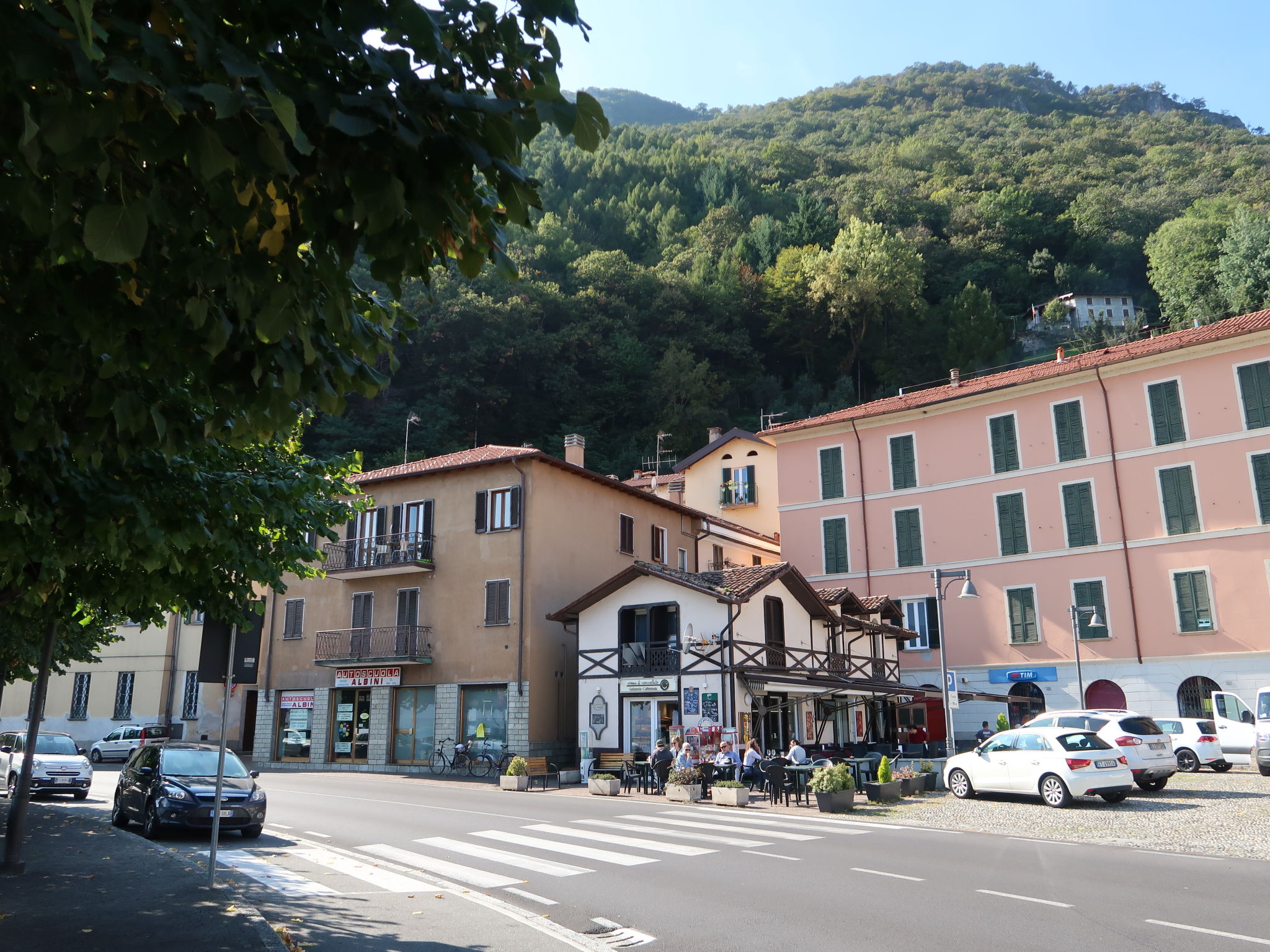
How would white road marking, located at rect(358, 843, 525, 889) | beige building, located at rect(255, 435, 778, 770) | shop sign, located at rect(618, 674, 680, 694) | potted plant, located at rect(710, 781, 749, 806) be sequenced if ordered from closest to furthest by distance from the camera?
white road marking, located at rect(358, 843, 525, 889) < potted plant, located at rect(710, 781, 749, 806) < shop sign, located at rect(618, 674, 680, 694) < beige building, located at rect(255, 435, 778, 770)

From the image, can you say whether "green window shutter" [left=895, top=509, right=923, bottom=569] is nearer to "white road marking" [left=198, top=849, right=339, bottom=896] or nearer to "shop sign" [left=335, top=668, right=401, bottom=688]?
"shop sign" [left=335, top=668, right=401, bottom=688]

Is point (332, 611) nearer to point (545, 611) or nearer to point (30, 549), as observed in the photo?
point (545, 611)

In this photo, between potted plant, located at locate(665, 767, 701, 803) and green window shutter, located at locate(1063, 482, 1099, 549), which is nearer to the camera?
potted plant, located at locate(665, 767, 701, 803)

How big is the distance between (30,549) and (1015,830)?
14.5 metres

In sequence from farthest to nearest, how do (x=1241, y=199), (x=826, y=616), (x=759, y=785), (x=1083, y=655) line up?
1. (x=1241, y=199)
2. (x=1083, y=655)
3. (x=826, y=616)
4. (x=759, y=785)

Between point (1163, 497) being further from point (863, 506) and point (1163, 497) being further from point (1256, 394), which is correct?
point (863, 506)

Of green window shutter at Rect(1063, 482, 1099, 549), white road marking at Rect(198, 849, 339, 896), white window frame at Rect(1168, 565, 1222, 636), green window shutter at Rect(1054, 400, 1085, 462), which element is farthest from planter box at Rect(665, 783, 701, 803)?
green window shutter at Rect(1054, 400, 1085, 462)

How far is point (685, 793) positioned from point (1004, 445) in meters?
22.1

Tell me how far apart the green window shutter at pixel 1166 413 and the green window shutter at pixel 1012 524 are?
203 inches

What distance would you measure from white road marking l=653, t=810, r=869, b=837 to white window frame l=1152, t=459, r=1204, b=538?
74.0 ft

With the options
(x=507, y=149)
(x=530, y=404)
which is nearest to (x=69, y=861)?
(x=507, y=149)

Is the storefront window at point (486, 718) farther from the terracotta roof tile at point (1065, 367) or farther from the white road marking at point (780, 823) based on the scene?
the terracotta roof tile at point (1065, 367)

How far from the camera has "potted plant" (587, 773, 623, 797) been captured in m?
22.7

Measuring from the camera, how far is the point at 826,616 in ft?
101
